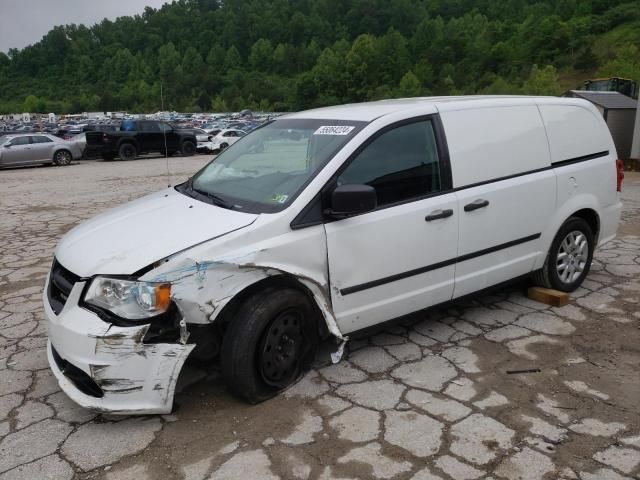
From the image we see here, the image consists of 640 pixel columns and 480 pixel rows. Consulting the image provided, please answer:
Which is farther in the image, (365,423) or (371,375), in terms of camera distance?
(371,375)

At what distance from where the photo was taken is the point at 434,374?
11.4 feet

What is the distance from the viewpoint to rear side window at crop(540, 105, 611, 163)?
14.1 feet

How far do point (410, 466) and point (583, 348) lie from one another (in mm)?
1858

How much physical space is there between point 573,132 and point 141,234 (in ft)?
11.4

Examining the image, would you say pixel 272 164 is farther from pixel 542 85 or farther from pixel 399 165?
pixel 542 85

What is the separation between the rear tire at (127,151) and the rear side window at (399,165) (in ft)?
65.9

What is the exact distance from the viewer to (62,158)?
20.4 metres

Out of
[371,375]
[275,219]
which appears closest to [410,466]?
[371,375]

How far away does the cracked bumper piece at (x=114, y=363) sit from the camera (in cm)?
272

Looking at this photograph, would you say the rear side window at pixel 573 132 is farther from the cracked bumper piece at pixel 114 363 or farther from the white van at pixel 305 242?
the cracked bumper piece at pixel 114 363

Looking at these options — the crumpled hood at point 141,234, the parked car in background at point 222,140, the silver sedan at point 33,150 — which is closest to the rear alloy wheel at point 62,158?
the silver sedan at point 33,150

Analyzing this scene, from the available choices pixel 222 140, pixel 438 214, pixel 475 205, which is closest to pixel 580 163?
pixel 475 205

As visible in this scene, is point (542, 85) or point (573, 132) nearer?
point (573, 132)

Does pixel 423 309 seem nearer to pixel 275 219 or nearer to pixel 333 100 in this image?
pixel 275 219
